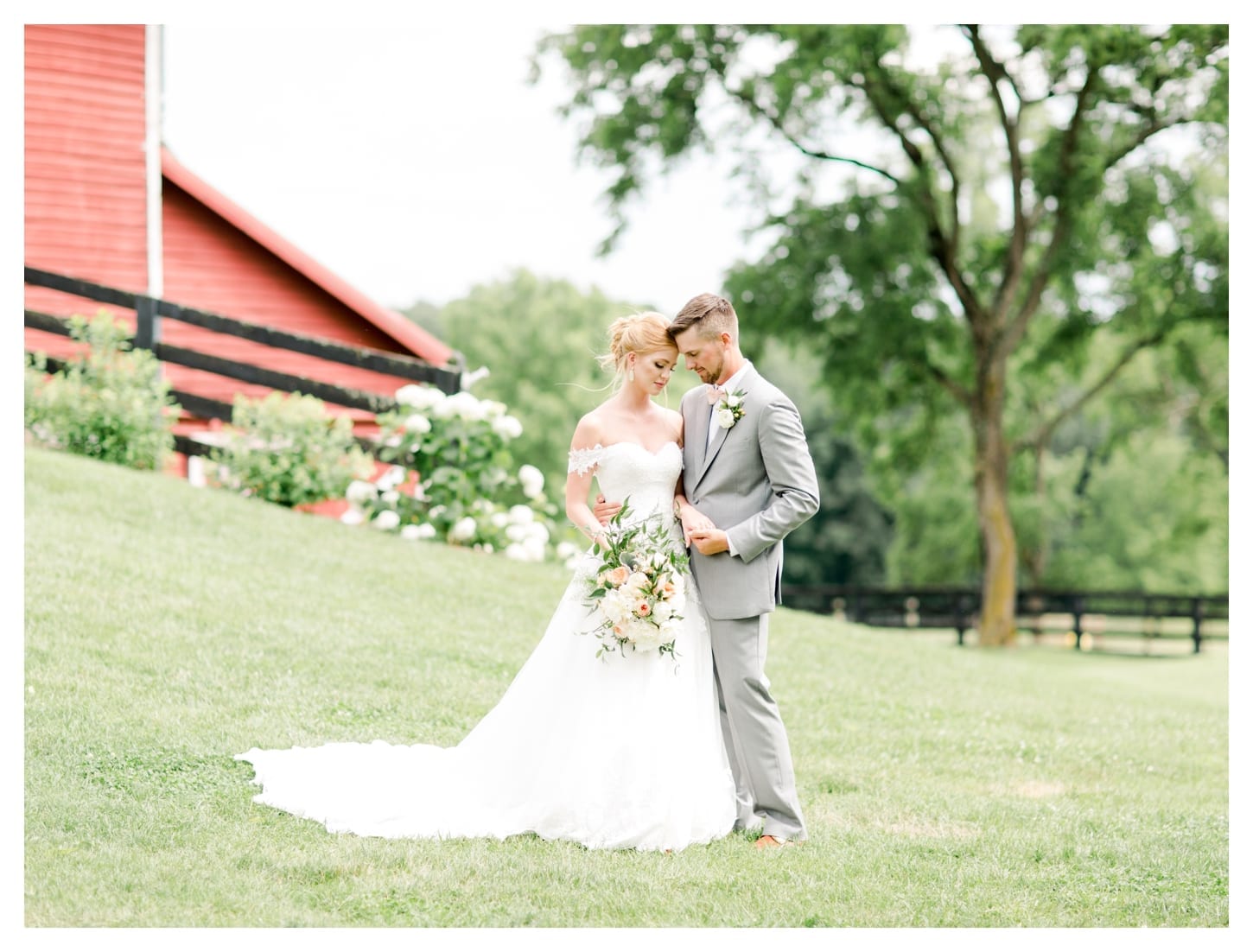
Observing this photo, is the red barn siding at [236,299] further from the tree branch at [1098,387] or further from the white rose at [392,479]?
the tree branch at [1098,387]

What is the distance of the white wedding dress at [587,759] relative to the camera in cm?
513

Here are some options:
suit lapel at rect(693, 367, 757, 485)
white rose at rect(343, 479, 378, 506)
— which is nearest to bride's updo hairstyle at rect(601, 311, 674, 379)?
suit lapel at rect(693, 367, 757, 485)

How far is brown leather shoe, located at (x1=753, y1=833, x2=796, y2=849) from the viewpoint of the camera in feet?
17.0

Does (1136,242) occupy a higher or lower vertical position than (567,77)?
lower

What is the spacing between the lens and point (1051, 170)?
19.7 metres

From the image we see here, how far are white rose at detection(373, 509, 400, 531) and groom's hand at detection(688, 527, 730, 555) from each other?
6.91 meters

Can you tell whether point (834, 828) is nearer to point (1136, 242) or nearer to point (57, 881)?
point (57, 881)

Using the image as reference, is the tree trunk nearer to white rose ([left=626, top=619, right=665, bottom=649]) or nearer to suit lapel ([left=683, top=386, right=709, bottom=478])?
suit lapel ([left=683, top=386, right=709, bottom=478])

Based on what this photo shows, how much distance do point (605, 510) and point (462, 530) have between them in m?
6.54

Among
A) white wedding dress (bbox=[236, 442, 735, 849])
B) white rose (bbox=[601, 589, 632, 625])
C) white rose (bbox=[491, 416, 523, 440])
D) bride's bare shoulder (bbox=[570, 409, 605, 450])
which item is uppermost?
white rose (bbox=[491, 416, 523, 440])

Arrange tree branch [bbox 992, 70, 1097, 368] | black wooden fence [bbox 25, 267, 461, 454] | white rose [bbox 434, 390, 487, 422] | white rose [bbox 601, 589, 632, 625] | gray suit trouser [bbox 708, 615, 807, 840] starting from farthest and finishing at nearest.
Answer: tree branch [bbox 992, 70, 1097, 368] < black wooden fence [bbox 25, 267, 461, 454] < white rose [bbox 434, 390, 487, 422] < gray suit trouser [bbox 708, 615, 807, 840] < white rose [bbox 601, 589, 632, 625]

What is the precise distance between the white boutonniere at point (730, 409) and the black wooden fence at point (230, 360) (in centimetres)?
742
